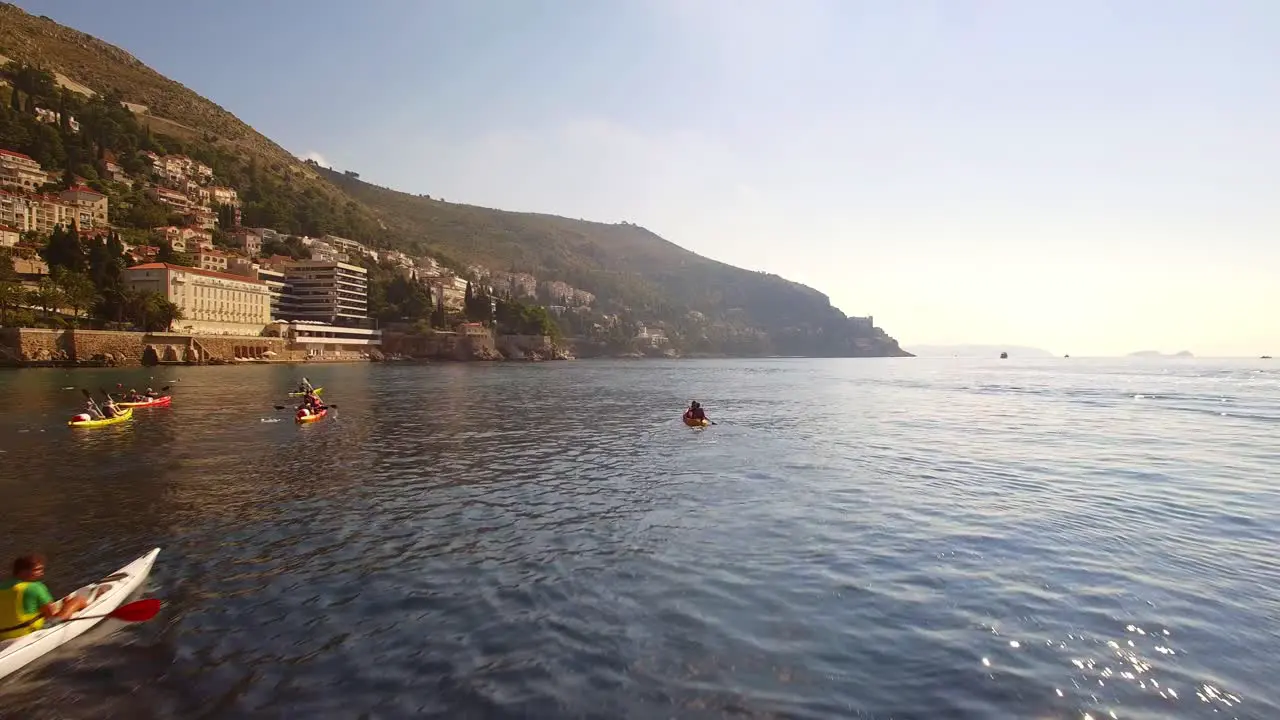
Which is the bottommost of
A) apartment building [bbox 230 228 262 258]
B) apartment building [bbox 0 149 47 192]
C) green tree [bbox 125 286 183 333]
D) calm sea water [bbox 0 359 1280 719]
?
calm sea water [bbox 0 359 1280 719]

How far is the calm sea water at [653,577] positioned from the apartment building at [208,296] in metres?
108

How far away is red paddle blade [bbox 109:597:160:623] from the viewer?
38.9ft

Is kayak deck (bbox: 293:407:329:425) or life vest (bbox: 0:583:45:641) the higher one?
life vest (bbox: 0:583:45:641)

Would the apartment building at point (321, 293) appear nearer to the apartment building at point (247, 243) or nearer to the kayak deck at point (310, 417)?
the apartment building at point (247, 243)

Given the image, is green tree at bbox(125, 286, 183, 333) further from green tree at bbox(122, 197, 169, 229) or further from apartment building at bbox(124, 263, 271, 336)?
green tree at bbox(122, 197, 169, 229)

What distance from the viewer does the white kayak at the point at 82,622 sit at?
10.1 metres

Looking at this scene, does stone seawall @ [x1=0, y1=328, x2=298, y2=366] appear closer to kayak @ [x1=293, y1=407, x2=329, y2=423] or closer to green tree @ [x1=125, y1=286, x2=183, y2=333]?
green tree @ [x1=125, y1=286, x2=183, y2=333]

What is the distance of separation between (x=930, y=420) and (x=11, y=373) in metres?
106

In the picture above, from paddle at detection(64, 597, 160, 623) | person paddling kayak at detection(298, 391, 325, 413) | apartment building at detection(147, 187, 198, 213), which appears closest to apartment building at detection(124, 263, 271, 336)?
apartment building at detection(147, 187, 198, 213)

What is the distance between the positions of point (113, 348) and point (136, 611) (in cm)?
11329

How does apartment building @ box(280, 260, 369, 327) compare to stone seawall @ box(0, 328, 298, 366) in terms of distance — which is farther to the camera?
apartment building @ box(280, 260, 369, 327)

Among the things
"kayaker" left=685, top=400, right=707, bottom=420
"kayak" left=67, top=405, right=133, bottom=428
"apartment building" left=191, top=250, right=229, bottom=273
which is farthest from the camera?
"apartment building" left=191, top=250, right=229, bottom=273

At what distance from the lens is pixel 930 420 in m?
50.2

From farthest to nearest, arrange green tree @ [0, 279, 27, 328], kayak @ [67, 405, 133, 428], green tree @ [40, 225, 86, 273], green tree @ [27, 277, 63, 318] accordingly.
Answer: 1. green tree @ [40, 225, 86, 273]
2. green tree @ [27, 277, 63, 318]
3. green tree @ [0, 279, 27, 328]
4. kayak @ [67, 405, 133, 428]
